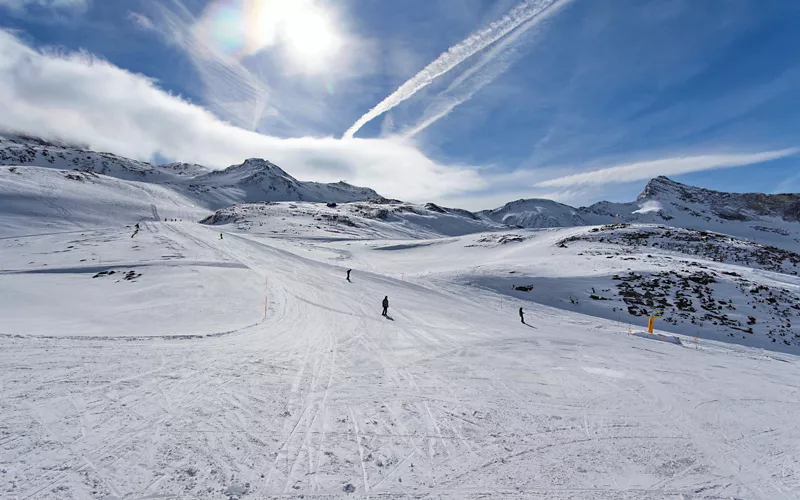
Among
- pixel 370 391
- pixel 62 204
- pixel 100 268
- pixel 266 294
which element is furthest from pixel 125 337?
pixel 62 204

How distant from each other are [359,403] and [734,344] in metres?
23.6

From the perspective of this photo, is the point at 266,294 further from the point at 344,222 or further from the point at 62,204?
the point at 62,204

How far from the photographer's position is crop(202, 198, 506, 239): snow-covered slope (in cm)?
7775

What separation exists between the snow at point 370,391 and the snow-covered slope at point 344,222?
168 feet

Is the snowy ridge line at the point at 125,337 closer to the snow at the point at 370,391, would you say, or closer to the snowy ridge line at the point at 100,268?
the snow at the point at 370,391

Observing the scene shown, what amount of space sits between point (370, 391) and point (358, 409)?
1.02 m

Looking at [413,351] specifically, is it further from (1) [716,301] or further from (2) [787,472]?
(1) [716,301]

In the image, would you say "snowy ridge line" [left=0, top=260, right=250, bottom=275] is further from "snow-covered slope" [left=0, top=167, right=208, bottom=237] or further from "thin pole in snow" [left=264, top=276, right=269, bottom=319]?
"snow-covered slope" [left=0, top=167, right=208, bottom=237]

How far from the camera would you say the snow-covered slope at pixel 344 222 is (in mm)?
77750

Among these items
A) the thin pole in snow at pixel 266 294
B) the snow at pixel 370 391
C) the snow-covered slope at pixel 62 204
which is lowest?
the thin pole in snow at pixel 266 294

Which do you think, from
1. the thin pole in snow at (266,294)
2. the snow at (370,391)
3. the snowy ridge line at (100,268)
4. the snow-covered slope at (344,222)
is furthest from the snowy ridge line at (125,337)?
the snow-covered slope at (344,222)

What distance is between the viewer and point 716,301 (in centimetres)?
2519

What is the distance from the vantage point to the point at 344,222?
9431cm

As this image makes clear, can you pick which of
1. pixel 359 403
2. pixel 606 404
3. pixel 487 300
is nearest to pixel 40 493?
pixel 359 403
